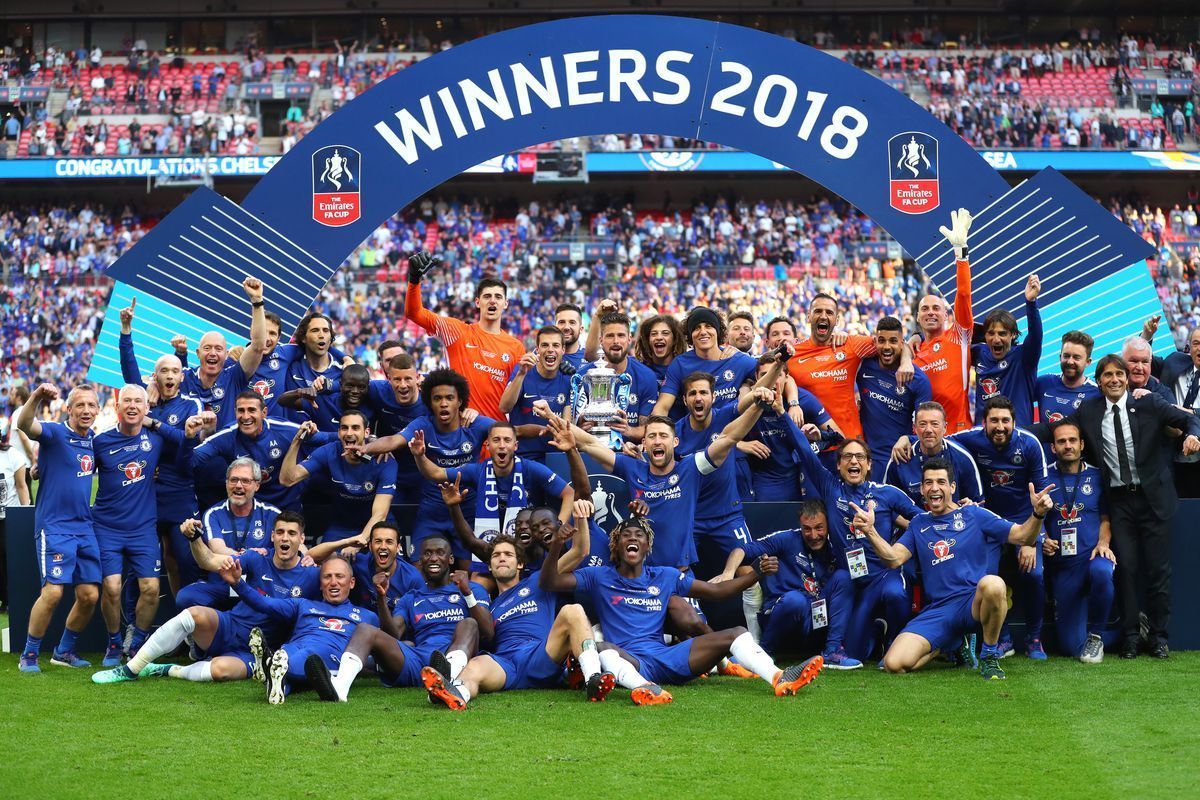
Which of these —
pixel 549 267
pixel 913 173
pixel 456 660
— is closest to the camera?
pixel 456 660

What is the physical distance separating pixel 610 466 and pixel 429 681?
2.03 metres

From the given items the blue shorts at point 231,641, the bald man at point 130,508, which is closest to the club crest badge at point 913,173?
the bald man at point 130,508

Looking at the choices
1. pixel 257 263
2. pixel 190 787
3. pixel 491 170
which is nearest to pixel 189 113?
pixel 491 170

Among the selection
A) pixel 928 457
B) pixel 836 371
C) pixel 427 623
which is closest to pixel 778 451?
pixel 836 371

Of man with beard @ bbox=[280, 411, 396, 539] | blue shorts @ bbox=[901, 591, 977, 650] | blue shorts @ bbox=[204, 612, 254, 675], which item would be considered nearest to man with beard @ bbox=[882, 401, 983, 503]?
blue shorts @ bbox=[901, 591, 977, 650]

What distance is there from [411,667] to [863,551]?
280cm

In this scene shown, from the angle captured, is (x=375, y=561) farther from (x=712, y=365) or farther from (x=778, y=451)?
(x=778, y=451)

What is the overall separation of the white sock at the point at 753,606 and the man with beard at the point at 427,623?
1724mm

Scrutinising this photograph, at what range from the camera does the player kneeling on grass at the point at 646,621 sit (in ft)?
23.4

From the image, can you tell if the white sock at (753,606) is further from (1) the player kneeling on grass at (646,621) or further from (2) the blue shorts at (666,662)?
(2) the blue shorts at (666,662)

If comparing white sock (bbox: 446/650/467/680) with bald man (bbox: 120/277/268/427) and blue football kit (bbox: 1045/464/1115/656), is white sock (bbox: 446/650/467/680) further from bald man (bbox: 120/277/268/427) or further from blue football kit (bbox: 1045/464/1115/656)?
blue football kit (bbox: 1045/464/1115/656)

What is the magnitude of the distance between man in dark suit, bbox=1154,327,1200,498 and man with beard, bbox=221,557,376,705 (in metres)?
5.46

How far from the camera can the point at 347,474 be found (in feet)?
27.7

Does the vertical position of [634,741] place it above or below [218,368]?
below
